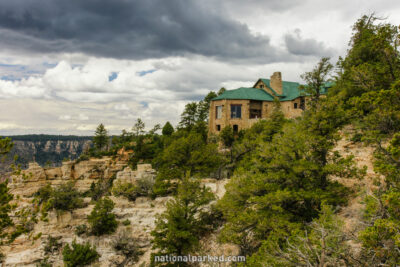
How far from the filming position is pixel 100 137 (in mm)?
53031

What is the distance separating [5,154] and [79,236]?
16309mm

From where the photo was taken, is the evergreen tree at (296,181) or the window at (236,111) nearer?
the evergreen tree at (296,181)

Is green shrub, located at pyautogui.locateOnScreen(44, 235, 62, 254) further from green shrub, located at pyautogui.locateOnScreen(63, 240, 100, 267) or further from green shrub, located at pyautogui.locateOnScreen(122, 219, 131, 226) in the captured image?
green shrub, located at pyautogui.locateOnScreen(122, 219, 131, 226)

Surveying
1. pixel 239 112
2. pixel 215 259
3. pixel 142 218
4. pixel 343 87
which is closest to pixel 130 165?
pixel 142 218

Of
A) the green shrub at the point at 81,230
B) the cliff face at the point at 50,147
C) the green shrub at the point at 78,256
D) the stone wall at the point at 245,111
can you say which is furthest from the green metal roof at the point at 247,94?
the cliff face at the point at 50,147

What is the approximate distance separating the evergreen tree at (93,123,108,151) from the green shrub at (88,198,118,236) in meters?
32.6

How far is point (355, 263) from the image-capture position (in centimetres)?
841

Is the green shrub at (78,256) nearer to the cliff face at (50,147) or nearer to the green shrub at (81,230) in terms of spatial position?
the green shrub at (81,230)

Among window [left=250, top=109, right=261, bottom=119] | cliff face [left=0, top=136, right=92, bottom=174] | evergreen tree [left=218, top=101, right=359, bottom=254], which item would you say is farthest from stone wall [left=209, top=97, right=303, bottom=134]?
cliff face [left=0, top=136, right=92, bottom=174]

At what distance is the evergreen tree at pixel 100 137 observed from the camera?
5278cm

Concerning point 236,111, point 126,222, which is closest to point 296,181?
point 126,222

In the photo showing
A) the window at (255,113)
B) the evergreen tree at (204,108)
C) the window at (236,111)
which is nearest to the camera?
the window at (236,111)

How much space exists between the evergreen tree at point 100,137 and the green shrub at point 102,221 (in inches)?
1284

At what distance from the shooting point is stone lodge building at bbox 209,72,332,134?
1650 inches
